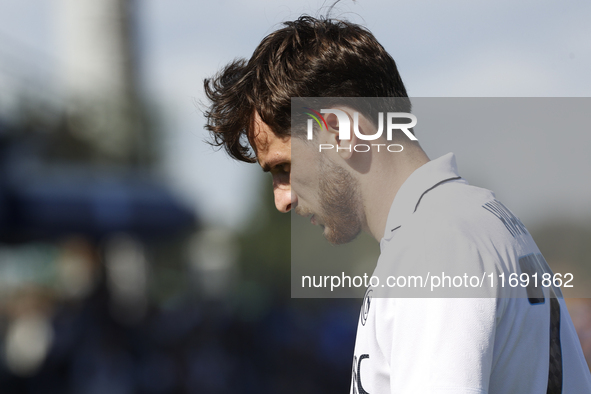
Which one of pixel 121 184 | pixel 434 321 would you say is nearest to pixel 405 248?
pixel 434 321

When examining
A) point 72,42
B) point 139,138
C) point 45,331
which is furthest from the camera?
point 72,42

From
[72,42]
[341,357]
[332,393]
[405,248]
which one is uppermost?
[72,42]

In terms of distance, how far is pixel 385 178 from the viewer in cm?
137

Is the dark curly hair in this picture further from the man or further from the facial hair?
the facial hair

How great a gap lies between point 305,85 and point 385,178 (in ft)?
1.44

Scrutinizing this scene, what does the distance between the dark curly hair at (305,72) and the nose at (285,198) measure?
0.66ft

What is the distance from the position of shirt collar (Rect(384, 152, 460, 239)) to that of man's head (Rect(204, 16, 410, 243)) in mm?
196

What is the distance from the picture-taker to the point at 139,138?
16.0m

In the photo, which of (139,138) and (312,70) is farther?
(139,138)

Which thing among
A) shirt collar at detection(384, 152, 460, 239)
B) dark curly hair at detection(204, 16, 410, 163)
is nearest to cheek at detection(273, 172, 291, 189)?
dark curly hair at detection(204, 16, 410, 163)

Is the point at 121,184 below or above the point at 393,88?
above

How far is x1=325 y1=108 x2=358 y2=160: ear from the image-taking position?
137cm

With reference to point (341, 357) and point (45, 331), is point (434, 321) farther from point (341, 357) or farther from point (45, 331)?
point (45, 331)

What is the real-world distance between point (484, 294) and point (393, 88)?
2.95 feet
